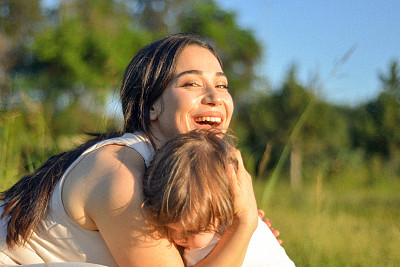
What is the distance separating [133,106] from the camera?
213 centimetres

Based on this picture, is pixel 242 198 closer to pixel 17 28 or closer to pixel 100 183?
pixel 100 183

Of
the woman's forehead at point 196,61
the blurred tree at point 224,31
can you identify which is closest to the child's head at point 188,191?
the woman's forehead at point 196,61

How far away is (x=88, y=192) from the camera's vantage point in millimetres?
1565

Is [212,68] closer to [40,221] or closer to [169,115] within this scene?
[169,115]

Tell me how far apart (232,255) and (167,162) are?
17.2 inches

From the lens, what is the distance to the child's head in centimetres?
153

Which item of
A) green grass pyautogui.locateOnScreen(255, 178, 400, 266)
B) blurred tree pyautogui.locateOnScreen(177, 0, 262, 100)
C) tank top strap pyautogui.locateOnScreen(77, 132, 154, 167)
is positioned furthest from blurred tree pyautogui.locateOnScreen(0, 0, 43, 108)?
tank top strap pyautogui.locateOnScreen(77, 132, 154, 167)

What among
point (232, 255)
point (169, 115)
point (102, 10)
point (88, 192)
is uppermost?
point (102, 10)

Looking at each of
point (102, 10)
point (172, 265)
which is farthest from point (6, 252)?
point (102, 10)

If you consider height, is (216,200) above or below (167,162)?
below

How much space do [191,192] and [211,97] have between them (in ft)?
2.07

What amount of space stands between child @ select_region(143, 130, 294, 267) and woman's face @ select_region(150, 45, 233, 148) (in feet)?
0.85

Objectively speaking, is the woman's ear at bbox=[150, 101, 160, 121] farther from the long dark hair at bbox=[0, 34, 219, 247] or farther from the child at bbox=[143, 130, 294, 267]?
the child at bbox=[143, 130, 294, 267]

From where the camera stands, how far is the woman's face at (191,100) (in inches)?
79.0
